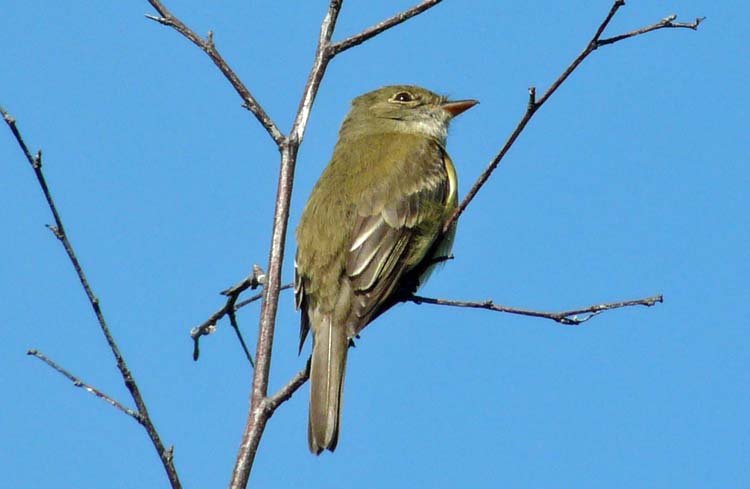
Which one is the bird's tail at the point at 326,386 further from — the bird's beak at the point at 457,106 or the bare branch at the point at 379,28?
the bird's beak at the point at 457,106

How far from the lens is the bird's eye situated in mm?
9195

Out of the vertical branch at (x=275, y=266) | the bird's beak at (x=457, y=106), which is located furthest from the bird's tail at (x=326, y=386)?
the bird's beak at (x=457, y=106)

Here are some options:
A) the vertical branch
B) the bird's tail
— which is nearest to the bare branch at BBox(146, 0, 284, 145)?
the vertical branch

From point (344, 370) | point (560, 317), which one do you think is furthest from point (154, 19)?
point (560, 317)

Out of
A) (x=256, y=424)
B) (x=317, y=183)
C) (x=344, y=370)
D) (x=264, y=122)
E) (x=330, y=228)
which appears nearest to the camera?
(x=256, y=424)

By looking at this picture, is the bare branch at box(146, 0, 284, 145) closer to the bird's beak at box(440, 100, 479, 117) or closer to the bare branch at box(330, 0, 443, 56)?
the bare branch at box(330, 0, 443, 56)

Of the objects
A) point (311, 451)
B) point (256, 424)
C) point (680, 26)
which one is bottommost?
point (256, 424)

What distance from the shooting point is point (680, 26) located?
17.1 feet

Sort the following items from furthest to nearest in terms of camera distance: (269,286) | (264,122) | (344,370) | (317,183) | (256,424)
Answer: (317,183), (344,370), (264,122), (269,286), (256,424)

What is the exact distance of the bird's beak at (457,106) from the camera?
9000mm

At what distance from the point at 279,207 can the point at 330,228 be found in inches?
77.0

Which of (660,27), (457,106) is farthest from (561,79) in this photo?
(457,106)

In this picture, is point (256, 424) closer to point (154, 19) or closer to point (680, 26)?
point (154, 19)

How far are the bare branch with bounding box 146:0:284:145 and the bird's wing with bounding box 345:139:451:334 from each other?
5.42 ft
